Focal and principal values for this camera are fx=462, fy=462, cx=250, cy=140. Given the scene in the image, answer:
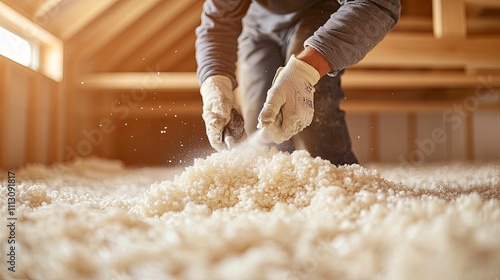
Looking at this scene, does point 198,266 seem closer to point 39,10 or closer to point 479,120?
point 39,10

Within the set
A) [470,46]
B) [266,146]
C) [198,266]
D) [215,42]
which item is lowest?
[198,266]

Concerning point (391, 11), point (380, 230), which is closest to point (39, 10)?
point (391, 11)

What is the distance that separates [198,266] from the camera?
1.36ft

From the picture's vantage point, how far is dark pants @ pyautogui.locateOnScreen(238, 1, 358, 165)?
40.3 inches

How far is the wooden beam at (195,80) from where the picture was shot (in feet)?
7.07

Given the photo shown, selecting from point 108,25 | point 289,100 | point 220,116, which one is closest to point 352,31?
point 289,100

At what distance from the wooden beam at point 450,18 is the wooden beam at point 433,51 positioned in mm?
41

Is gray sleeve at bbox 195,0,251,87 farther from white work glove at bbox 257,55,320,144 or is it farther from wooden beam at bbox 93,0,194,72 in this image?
wooden beam at bbox 93,0,194,72

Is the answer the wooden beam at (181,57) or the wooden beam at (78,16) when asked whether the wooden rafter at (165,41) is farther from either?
the wooden beam at (78,16)

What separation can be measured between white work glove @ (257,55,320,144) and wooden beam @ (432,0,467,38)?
1248mm

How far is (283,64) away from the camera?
3.64ft

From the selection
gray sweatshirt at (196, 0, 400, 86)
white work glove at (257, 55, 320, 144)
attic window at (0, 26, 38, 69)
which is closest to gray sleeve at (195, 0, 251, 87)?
gray sweatshirt at (196, 0, 400, 86)

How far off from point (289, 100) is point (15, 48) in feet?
1.74

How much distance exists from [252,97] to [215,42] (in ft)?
0.53
